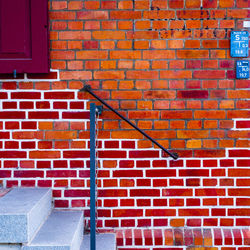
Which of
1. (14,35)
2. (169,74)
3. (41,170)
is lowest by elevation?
(41,170)

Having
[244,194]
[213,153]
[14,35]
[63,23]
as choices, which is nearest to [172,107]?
[213,153]

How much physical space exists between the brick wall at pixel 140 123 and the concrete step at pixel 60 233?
0.16 m

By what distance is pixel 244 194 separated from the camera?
2678mm

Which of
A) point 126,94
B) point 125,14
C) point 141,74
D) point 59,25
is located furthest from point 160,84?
point 59,25

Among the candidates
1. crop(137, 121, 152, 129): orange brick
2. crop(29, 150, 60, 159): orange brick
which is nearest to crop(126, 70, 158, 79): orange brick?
crop(137, 121, 152, 129): orange brick

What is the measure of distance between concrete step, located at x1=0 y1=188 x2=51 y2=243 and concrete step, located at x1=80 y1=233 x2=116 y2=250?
A: 1.21ft

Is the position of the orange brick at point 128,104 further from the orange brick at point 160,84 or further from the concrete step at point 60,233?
the concrete step at point 60,233

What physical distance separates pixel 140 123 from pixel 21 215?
115 centimetres

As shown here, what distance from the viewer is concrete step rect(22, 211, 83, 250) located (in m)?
2.05

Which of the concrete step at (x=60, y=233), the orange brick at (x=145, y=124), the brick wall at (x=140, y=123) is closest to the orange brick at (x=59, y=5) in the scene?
the brick wall at (x=140, y=123)

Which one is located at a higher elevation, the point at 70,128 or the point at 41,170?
the point at 70,128

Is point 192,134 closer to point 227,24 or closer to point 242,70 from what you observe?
point 242,70

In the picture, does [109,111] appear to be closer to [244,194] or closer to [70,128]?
[70,128]

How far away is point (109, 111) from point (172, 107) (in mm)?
515
